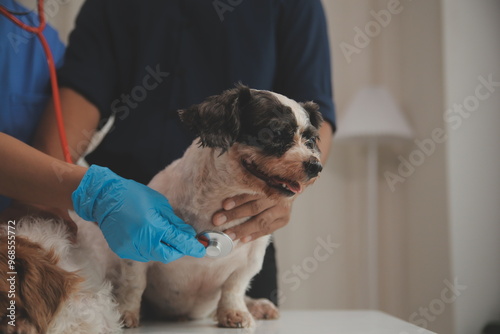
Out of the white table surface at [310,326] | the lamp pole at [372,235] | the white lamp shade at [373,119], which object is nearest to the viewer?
the white table surface at [310,326]

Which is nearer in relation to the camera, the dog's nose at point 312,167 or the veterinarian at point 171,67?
the dog's nose at point 312,167

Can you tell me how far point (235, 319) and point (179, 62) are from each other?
73cm

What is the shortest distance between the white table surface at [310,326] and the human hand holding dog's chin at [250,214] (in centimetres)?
23

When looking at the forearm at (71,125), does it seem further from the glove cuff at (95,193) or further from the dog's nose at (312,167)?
the dog's nose at (312,167)

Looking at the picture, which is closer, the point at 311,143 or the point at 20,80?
the point at 311,143

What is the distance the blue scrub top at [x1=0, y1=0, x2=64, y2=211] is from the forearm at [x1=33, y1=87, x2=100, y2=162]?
61mm

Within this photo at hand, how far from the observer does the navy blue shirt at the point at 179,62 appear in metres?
1.35

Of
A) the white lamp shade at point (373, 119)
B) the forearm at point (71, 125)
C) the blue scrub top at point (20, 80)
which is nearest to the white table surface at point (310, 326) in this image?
the forearm at point (71, 125)

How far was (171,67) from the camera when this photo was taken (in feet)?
4.57

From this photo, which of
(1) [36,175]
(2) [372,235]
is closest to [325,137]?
(1) [36,175]

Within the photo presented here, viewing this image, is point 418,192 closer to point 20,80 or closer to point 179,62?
point 179,62

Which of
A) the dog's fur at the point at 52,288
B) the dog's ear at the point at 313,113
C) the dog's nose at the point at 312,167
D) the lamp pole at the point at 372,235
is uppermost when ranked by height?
the dog's ear at the point at 313,113

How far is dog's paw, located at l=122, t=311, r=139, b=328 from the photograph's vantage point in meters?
1.13

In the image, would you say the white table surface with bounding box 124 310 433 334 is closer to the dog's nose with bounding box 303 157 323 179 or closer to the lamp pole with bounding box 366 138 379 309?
the dog's nose with bounding box 303 157 323 179
